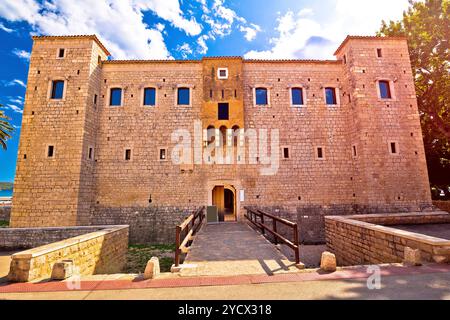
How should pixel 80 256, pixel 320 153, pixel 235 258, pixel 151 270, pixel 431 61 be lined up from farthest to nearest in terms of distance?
1. pixel 431 61
2. pixel 320 153
3. pixel 80 256
4. pixel 235 258
5. pixel 151 270

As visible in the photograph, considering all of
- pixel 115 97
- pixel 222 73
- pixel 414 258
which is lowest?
pixel 414 258

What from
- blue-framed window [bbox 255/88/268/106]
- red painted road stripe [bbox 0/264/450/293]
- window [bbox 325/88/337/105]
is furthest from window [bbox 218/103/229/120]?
red painted road stripe [bbox 0/264/450/293]

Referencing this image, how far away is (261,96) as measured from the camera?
578 inches

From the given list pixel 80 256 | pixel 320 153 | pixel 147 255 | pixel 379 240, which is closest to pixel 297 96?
A: pixel 320 153

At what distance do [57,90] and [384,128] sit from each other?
21.3 metres

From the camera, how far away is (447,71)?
50.8 ft

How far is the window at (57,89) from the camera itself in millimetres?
13258

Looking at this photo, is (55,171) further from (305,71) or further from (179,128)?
(305,71)

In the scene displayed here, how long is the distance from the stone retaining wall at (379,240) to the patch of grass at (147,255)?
728cm

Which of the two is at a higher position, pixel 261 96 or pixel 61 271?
pixel 261 96

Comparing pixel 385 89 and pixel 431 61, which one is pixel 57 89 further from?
pixel 431 61
